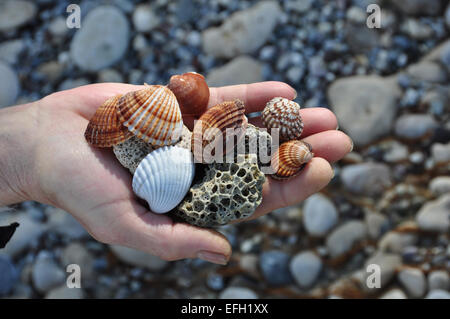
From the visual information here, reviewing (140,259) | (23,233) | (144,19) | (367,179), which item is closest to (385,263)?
(367,179)

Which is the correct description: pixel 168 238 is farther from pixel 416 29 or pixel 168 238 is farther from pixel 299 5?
pixel 416 29

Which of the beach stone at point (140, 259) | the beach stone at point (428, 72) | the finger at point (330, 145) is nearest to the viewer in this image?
the finger at point (330, 145)

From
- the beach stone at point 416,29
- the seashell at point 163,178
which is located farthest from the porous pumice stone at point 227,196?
the beach stone at point 416,29

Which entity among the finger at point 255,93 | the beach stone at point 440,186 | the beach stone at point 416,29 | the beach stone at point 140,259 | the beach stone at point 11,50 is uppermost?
the beach stone at point 416,29

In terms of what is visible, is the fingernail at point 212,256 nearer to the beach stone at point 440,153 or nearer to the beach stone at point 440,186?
the beach stone at point 440,186

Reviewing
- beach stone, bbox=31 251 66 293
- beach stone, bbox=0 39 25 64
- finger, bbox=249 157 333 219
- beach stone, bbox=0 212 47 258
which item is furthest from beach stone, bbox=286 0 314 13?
beach stone, bbox=31 251 66 293

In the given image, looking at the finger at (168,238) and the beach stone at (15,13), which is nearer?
the finger at (168,238)

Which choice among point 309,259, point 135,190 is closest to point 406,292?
point 309,259

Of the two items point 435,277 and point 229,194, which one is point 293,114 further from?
point 435,277
